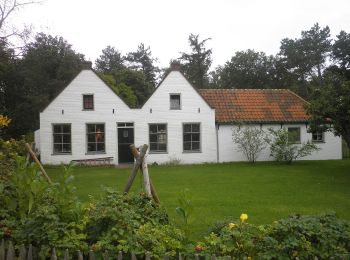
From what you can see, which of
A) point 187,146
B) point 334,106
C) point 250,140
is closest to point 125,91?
point 187,146

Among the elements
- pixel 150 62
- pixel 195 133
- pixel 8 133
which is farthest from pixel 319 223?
pixel 150 62

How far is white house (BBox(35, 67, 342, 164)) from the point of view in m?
24.7

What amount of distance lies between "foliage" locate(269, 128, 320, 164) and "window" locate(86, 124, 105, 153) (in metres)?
11.1

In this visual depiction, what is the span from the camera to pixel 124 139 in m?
25.3

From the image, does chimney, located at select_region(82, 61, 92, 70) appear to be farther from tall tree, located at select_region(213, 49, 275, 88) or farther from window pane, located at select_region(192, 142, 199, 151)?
tall tree, located at select_region(213, 49, 275, 88)

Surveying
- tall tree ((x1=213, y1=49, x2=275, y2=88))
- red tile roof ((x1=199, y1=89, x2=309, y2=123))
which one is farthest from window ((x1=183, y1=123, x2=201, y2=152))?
tall tree ((x1=213, y1=49, x2=275, y2=88))

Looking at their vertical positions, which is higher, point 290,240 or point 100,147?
point 100,147

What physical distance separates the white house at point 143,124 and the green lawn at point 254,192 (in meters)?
7.07

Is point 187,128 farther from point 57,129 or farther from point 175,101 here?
point 57,129

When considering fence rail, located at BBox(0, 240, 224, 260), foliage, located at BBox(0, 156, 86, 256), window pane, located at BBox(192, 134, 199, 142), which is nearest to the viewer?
fence rail, located at BBox(0, 240, 224, 260)

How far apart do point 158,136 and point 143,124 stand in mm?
1299

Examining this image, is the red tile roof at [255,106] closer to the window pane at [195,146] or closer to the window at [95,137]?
the window pane at [195,146]

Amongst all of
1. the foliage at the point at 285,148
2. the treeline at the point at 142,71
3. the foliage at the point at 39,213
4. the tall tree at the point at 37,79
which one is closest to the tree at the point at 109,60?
the treeline at the point at 142,71

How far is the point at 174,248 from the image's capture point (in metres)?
4.66
